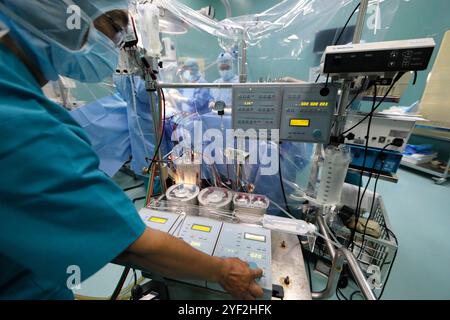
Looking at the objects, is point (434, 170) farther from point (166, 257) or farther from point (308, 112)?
point (166, 257)

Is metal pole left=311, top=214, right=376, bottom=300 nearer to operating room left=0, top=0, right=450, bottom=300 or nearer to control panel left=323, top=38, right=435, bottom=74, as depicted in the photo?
operating room left=0, top=0, right=450, bottom=300

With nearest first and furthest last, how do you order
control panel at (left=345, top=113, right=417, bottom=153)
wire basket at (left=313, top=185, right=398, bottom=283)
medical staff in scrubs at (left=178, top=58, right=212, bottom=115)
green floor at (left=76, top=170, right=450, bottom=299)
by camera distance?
control panel at (left=345, top=113, right=417, bottom=153) < wire basket at (left=313, top=185, right=398, bottom=283) < green floor at (left=76, top=170, right=450, bottom=299) < medical staff in scrubs at (left=178, top=58, right=212, bottom=115)

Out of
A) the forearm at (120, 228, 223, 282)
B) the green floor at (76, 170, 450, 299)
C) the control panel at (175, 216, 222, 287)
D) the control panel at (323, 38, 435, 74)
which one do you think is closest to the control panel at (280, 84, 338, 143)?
the control panel at (323, 38, 435, 74)

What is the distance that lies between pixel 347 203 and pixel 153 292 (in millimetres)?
1359

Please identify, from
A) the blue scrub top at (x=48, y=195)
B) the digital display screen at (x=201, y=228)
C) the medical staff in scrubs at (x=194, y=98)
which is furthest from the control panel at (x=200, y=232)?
the medical staff in scrubs at (x=194, y=98)

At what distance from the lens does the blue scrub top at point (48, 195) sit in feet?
1.10

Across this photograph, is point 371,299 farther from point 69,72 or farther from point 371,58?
point 69,72

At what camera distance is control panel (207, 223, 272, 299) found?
663mm

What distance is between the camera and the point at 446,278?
1.30 meters

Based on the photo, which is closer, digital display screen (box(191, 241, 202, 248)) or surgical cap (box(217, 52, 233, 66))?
digital display screen (box(191, 241, 202, 248))

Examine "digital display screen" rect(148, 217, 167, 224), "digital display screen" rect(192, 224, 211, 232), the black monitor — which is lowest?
"digital display screen" rect(192, 224, 211, 232)

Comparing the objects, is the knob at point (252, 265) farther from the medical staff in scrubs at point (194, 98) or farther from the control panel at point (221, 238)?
the medical staff in scrubs at point (194, 98)

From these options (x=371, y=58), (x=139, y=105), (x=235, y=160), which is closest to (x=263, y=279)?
(x=235, y=160)

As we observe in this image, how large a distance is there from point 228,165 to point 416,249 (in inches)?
67.4
